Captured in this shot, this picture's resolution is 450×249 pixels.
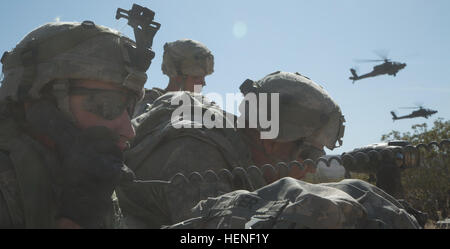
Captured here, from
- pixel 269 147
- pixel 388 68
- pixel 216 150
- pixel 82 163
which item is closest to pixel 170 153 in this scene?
pixel 216 150

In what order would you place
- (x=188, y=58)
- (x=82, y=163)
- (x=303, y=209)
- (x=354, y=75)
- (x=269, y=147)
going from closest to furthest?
(x=303, y=209) → (x=82, y=163) → (x=269, y=147) → (x=188, y=58) → (x=354, y=75)

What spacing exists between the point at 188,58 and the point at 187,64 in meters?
0.08

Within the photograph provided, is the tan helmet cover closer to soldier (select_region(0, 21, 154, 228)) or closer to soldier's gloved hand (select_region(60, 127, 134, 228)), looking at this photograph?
soldier (select_region(0, 21, 154, 228))

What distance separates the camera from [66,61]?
2395 millimetres

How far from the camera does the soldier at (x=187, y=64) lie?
19.4ft

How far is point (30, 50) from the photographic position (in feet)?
7.91

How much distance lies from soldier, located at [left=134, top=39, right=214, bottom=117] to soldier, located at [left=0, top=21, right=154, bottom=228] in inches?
129

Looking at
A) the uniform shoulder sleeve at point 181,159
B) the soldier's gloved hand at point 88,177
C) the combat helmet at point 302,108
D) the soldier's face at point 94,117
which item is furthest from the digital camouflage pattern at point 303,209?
the combat helmet at point 302,108

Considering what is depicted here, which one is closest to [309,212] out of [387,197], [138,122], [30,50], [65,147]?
[387,197]

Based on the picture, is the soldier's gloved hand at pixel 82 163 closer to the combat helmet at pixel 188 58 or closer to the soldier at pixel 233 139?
the soldier at pixel 233 139

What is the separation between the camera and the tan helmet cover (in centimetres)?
238

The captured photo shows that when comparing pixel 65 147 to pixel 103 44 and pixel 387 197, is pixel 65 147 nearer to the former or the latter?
pixel 103 44

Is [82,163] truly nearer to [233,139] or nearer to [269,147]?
[233,139]
